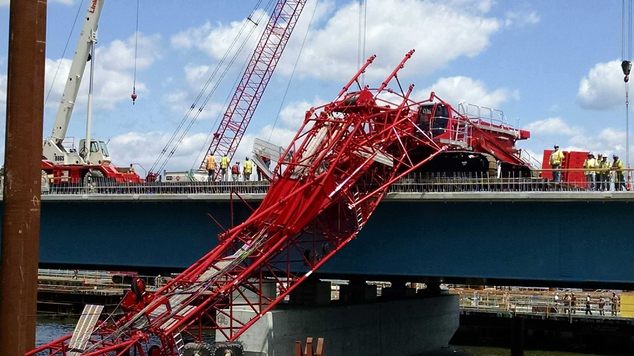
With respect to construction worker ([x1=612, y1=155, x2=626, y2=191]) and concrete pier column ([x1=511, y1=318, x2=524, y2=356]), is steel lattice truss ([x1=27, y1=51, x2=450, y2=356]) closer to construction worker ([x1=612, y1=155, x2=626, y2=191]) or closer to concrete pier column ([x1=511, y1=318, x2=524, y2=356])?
construction worker ([x1=612, y1=155, x2=626, y2=191])

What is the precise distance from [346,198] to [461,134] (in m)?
8.24

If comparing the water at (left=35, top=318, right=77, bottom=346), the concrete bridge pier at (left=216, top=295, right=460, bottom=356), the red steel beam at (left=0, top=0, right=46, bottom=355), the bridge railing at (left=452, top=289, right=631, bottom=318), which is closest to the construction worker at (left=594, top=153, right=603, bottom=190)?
the concrete bridge pier at (left=216, top=295, right=460, bottom=356)

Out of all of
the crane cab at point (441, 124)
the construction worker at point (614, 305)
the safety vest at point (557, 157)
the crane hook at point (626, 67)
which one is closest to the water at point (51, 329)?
the crane cab at point (441, 124)

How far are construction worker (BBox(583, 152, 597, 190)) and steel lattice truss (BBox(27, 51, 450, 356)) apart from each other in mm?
7619

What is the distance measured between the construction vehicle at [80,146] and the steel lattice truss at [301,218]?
18.9 m

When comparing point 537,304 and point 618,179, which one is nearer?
point 618,179

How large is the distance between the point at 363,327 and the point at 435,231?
27.0 feet

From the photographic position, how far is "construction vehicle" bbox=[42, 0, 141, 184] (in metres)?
56.7

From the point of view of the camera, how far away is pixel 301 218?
3912 centimetres

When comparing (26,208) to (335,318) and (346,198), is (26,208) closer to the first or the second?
(346,198)

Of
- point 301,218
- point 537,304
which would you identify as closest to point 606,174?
point 301,218

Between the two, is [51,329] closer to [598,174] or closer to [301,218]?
[301,218]

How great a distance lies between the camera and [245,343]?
39781 mm

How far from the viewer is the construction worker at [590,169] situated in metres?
39.2
